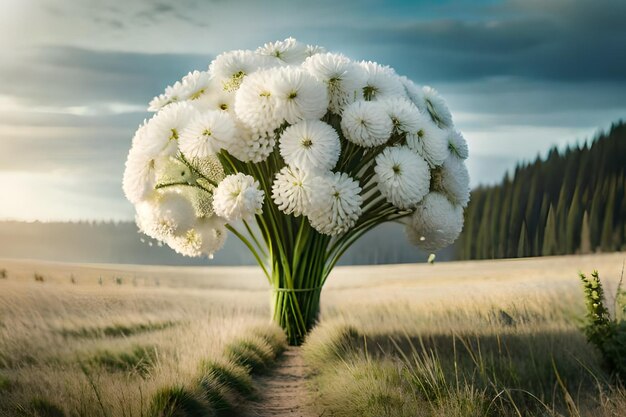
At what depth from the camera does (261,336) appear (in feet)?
18.3

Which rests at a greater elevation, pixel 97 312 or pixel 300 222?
pixel 300 222

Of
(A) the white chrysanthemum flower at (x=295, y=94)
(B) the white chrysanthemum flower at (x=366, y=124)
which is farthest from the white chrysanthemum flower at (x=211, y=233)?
(B) the white chrysanthemum flower at (x=366, y=124)

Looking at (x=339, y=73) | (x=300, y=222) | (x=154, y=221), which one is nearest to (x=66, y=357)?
(x=154, y=221)

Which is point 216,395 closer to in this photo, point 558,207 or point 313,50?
point 313,50

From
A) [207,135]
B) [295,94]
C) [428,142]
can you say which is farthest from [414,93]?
[207,135]

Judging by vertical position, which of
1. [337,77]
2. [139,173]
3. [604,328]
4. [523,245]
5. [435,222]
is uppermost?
[337,77]

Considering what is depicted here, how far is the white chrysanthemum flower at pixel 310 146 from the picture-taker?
476 cm

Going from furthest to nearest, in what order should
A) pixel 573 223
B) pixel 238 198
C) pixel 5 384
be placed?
1. pixel 573 223
2. pixel 238 198
3. pixel 5 384

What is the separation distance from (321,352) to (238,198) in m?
1.31

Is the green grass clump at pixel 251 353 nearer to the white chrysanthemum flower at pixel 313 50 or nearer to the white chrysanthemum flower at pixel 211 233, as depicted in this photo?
the white chrysanthemum flower at pixel 211 233

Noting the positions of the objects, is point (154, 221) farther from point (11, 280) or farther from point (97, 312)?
point (11, 280)

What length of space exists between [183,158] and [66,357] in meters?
1.59

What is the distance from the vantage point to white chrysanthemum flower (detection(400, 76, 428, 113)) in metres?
5.65

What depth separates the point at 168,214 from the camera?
5.29 meters
